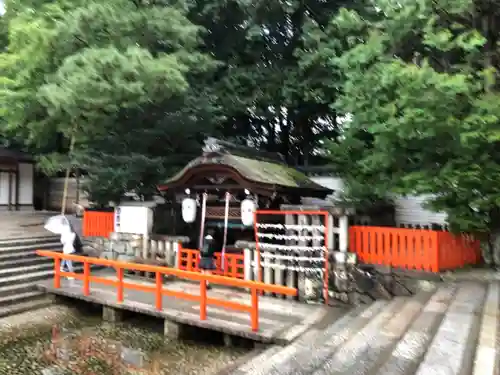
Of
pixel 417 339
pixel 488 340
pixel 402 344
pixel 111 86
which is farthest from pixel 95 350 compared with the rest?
pixel 111 86

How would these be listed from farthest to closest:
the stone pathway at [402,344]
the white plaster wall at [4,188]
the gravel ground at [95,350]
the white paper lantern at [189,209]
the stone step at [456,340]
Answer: the white plaster wall at [4,188] < the white paper lantern at [189,209] < the gravel ground at [95,350] < the stone pathway at [402,344] < the stone step at [456,340]

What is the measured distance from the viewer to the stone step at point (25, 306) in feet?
32.1

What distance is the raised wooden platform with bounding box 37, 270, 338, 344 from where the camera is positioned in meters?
7.58

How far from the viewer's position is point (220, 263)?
11492 millimetres

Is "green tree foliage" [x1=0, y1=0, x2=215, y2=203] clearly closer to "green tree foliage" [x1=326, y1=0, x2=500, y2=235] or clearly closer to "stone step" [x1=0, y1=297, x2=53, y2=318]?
"stone step" [x1=0, y1=297, x2=53, y2=318]

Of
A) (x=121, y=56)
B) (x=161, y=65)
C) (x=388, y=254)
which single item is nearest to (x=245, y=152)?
(x=161, y=65)

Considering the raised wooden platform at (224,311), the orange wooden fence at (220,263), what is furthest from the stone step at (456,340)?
the orange wooden fence at (220,263)

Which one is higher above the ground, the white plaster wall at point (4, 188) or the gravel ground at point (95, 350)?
the white plaster wall at point (4, 188)

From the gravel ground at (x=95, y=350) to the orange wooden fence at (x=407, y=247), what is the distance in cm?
413

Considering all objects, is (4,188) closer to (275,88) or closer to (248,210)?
(275,88)

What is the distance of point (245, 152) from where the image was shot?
544 inches

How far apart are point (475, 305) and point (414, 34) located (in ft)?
22.9

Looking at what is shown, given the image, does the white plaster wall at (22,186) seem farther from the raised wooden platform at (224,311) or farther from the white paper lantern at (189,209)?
the white paper lantern at (189,209)

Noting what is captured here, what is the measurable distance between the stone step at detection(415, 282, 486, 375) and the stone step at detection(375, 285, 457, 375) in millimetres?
123
